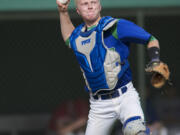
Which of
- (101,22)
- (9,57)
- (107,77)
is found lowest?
(9,57)

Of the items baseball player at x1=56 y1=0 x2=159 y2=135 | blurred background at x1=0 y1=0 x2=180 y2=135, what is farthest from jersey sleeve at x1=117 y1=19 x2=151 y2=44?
blurred background at x1=0 y1=0 x2=180 y2=135

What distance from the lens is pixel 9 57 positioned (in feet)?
27.5

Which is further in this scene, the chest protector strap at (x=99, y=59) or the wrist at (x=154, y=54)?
the chest protector strap at (x=99, y=59)

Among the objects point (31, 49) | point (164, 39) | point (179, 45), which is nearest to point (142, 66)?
point (179, 45)

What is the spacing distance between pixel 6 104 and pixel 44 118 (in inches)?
40.1

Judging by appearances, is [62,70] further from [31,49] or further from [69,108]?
[69,108]

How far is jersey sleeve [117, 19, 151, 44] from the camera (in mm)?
3881

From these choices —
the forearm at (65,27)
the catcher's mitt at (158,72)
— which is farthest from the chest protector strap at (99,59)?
the catcher's mitt at (158,72)

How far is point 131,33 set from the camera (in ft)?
12.9

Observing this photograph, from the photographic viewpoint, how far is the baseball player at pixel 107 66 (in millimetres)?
4016

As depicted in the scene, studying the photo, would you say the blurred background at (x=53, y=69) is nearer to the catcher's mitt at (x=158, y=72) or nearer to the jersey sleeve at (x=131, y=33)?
the jersey sleeve at (x=131, y=33)

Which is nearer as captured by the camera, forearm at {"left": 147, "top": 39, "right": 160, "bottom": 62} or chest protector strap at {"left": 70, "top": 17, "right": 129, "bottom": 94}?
forearm at {"left": 147, "top": 39, "right": 160, "bottom": 62}

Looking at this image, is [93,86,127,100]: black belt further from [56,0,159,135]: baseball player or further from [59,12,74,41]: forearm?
[59,12,74,41]: forearm

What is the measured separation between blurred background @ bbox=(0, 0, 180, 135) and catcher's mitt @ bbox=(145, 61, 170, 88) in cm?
292
